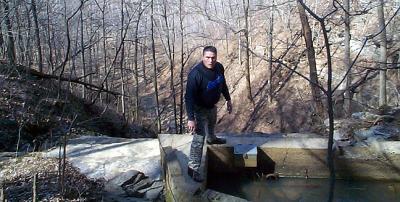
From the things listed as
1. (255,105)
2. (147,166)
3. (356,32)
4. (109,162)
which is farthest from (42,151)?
(356,32)

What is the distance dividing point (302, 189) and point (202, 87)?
272 cm

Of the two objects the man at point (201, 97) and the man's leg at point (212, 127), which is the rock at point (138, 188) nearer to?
the man at point (201, 97)

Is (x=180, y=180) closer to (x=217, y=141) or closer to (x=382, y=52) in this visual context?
(x=217, y=141)

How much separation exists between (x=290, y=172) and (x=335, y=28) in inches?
677

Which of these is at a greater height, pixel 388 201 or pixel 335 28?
pixel 335 28

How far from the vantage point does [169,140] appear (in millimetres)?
7480

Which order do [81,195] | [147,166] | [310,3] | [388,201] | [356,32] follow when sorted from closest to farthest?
[81,195] → [388,201] → [147,166] → [356,32] → [310,3]

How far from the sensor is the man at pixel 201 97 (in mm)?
5652

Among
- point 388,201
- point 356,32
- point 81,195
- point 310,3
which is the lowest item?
point 388,201

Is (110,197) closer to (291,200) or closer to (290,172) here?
(291,200)

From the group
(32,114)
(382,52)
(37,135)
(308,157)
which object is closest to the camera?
(308,157)

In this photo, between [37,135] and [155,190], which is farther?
[37,135]

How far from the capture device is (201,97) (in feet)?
19.4

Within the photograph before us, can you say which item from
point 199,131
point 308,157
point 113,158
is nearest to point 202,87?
point 199,131
